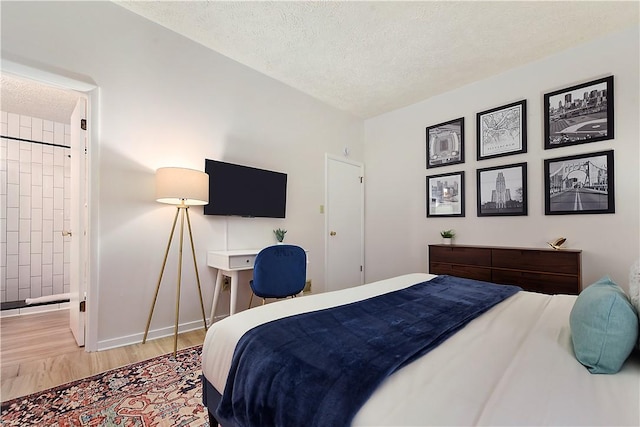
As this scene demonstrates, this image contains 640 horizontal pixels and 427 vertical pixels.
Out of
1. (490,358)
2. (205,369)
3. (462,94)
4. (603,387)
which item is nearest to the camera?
(603,387)

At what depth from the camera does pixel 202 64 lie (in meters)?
2.96

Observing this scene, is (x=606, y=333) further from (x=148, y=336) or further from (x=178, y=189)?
(x=148, y=336)

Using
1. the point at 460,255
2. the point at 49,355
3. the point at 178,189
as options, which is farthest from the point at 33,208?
the point at 460,255

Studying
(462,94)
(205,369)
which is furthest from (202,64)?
(462,94)

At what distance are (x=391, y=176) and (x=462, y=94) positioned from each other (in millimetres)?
1383

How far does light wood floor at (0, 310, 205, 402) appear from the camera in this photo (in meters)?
1.89

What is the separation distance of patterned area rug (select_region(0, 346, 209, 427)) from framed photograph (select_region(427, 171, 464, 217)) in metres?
3.25

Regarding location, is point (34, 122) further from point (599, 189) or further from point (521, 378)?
point (599, 189)

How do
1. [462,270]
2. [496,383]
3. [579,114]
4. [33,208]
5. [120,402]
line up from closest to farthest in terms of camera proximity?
[496,383] → [120,402] → [579,114] → [462,270] → [33,208]

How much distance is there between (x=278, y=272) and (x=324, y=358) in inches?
70.2

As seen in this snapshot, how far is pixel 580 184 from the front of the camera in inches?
114

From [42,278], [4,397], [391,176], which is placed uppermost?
[391,176]

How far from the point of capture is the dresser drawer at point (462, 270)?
3.14 meters

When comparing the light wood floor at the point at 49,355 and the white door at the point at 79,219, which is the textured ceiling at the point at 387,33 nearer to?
the white door at the point at 79,219
